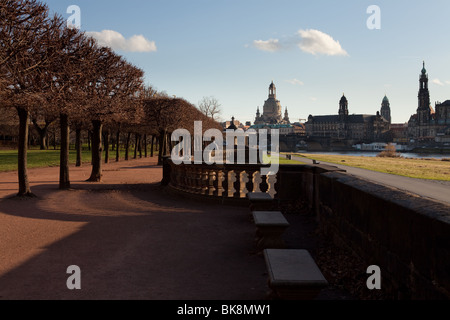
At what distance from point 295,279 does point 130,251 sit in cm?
419

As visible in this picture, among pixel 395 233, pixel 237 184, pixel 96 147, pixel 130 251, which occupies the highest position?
pixel 96 147

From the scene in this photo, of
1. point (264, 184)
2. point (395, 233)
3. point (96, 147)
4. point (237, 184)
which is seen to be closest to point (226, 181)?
point (237, 184)

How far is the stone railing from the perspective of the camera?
12.6 m

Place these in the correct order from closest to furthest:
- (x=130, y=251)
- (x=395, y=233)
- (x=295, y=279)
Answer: (x=295, y=279), (x=395, y=233), (x=130, y=251)

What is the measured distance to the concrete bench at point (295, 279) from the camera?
418cm

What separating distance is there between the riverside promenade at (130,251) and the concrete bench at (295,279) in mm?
796

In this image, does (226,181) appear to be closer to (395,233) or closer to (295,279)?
(395,233)

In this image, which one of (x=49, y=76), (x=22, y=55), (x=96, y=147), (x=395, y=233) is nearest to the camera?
(x=395, y=233)

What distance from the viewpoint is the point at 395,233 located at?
15.2 ft

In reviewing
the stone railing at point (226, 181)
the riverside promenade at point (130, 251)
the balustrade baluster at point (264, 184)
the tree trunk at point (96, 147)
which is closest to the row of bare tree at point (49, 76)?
the tree trunk at point (96, 147)

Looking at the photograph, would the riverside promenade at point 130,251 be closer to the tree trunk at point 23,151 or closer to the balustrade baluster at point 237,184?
the balustrade baluster at point 237,184

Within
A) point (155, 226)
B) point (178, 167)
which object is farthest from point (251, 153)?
point (155, 226)
